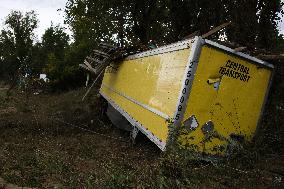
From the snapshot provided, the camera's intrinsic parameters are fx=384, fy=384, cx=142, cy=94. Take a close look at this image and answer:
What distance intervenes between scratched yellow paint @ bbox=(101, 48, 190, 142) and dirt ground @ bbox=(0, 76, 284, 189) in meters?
0.82

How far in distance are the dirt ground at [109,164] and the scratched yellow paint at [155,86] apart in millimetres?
820

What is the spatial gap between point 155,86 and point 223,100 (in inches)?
Answer: 90.0

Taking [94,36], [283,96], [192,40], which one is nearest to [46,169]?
[192,40]

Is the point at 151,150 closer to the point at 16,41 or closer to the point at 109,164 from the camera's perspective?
the point at 109,164

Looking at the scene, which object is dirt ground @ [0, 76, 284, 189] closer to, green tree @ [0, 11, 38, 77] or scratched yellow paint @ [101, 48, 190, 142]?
scratched yellow paint @ [101, 48, 190, 142]

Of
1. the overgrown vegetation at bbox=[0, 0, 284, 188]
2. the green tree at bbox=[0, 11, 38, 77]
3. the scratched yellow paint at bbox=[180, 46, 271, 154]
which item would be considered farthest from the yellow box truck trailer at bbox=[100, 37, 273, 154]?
the green tree at bbox=[0, 11, 38, 77]

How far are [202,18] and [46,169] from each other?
39.9 ft

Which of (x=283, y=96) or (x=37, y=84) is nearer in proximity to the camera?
(x=283, y=96)

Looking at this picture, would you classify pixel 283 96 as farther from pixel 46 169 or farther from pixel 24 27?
pixel 24 27

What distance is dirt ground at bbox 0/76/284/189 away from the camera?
19.5 feet

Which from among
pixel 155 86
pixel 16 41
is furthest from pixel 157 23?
pixel 16 41

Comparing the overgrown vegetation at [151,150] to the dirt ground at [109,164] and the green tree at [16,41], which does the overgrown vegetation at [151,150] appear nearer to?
the dirt ground at [109,164]

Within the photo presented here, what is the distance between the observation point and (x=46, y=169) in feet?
25.3

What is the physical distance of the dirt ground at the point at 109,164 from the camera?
595cm
